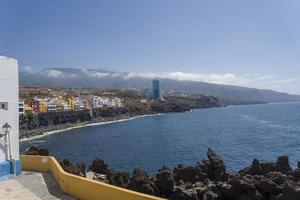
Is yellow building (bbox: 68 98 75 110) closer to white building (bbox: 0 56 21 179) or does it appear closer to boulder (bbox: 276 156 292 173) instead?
boulder (bbox: 276 156 292 173)

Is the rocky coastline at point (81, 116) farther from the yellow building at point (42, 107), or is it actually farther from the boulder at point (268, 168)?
the boulder at point (268, 168)

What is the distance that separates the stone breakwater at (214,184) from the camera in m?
15.3

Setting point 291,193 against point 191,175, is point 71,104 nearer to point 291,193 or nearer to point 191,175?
point 191,175

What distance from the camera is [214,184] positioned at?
68.9ft

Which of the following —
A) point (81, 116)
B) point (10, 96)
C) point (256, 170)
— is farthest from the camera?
point (81, 116)

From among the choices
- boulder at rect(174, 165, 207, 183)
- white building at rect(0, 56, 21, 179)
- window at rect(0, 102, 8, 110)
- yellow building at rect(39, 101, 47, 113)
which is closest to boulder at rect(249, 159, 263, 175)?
boulder at rect(174, 165, 207, 183)

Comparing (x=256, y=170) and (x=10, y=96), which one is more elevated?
(x=10, y=96)

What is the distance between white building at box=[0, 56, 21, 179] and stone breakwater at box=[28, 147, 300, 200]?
273cm

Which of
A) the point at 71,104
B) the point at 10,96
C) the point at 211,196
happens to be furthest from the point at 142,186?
the point at 71,104

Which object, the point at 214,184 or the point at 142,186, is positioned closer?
the point at 142,186

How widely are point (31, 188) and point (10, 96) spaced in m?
3.73

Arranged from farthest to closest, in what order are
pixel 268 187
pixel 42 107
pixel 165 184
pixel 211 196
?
pixel 42 107, pixel 165 184, pixel 211 196, pixel 268 187

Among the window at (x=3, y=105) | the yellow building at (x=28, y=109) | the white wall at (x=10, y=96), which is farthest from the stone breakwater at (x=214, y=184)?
the yellow building at (x=28, y=109)

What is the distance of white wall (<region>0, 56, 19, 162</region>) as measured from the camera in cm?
1417
